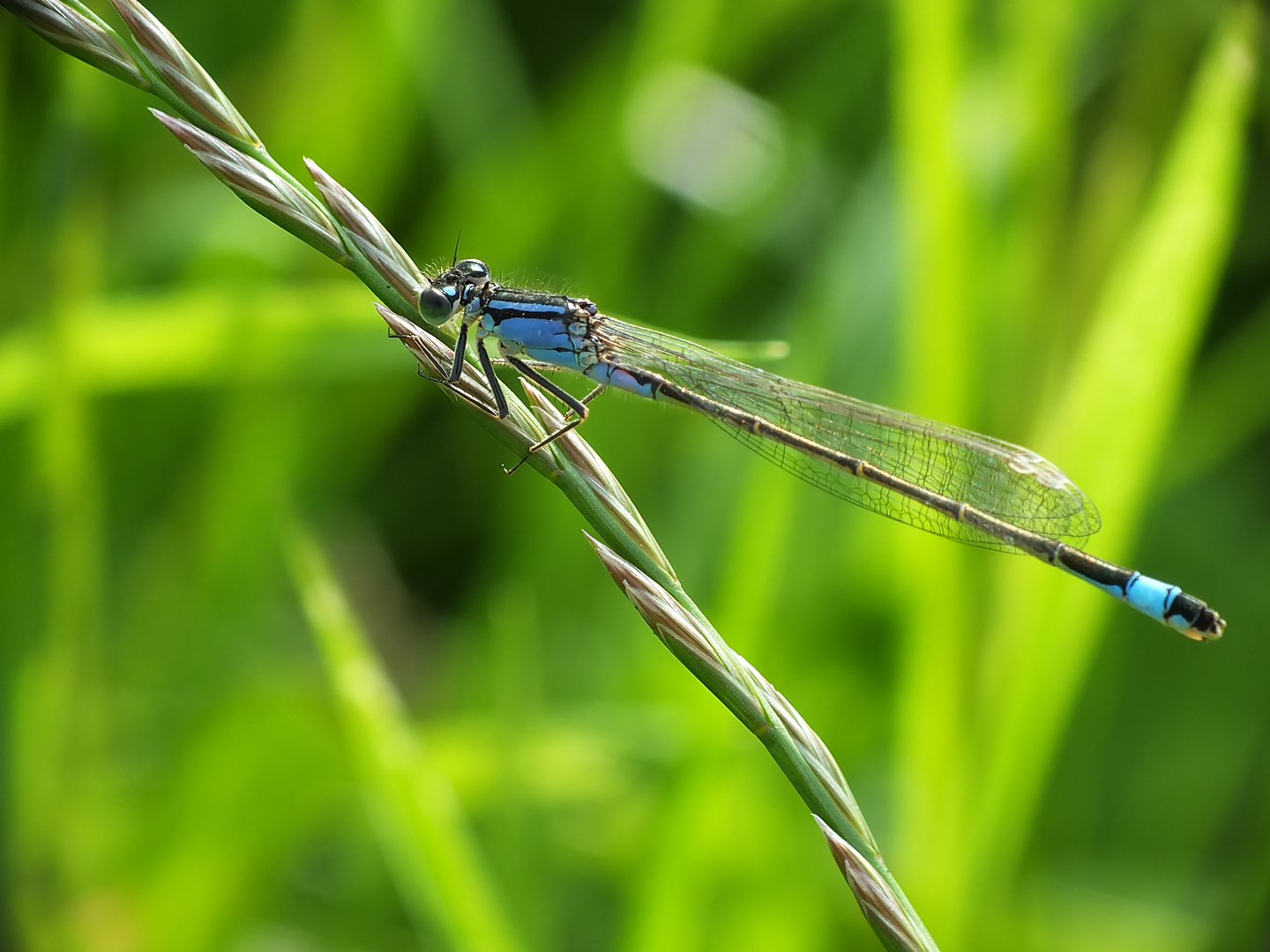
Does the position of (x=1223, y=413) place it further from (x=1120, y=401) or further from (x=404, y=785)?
(x=404, y=785)

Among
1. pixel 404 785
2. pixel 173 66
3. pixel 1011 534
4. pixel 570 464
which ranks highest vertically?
pixel 173 66

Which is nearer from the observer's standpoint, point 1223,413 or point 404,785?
point 404,785

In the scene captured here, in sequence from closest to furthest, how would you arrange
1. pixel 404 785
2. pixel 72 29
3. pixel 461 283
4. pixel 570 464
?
pixel 72 29, pixel 570 464, pixel 404 785, pixel 461 283

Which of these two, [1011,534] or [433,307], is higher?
[433,307]

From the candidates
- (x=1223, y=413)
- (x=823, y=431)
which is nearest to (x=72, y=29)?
(x=823, y=431)

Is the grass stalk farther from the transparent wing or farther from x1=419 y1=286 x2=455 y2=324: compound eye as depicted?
the transparent wing

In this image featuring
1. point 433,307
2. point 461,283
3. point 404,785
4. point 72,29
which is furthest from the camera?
point 461,283
